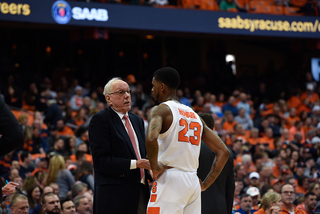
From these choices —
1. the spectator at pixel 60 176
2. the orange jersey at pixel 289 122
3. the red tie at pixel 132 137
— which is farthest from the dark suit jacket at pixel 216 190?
the orange jersey at pixel 289 122

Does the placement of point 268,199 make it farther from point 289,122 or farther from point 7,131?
point 289,122

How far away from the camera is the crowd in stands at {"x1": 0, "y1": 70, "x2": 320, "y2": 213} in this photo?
8656 mm

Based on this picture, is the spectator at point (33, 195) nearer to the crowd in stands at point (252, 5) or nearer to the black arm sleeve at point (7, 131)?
the black arm sleeve at point (7, 131)

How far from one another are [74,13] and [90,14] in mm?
489

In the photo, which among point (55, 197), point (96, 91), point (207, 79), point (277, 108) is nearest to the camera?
point (55, 197)

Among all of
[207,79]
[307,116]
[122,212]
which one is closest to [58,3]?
[207,79]

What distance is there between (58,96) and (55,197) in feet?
23.3

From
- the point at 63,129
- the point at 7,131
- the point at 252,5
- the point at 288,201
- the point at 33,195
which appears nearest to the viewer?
the point at 7,131

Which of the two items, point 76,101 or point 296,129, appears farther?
point 296,129

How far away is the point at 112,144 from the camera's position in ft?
14.6

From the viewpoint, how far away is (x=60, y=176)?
863 centimetres

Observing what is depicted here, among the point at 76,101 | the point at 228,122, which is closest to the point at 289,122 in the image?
the point at 228,122

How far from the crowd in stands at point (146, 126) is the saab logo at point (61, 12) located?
6.37 ft

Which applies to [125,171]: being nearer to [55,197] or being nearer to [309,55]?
[55,197]
